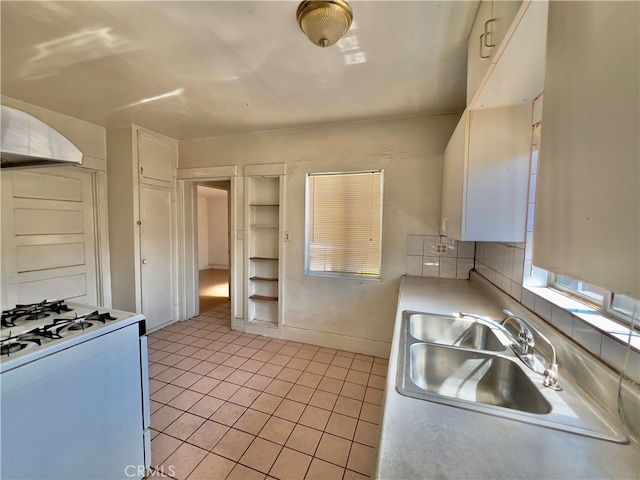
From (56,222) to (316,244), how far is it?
2.66 meters

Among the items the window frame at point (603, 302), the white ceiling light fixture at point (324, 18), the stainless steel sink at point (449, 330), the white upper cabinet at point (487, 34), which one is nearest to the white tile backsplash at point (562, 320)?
the window frame at point (603, 302)

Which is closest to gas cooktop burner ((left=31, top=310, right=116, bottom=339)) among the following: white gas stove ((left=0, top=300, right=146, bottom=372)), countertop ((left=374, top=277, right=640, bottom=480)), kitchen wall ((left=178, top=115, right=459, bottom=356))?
white gas stove ((left=0, top=300, right=146, bottom=372))

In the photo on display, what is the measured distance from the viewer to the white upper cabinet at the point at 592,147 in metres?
0.40

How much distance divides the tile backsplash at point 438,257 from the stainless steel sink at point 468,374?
150cm

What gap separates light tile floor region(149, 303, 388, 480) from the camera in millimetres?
1538

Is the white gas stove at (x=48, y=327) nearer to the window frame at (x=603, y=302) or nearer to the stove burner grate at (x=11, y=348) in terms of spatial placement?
the stove burner grate at (x=11, y=348)

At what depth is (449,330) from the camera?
1529 mm

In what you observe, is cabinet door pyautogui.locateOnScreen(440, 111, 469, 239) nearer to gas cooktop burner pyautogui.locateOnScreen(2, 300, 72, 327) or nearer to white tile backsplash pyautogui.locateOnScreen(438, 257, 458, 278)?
white tile backsplash pyautogui.locateOnScreen(438, 257, 458, 278)

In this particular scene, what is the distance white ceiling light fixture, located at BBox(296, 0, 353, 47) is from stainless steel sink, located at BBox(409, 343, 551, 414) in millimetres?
1539

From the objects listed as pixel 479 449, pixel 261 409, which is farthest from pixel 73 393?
pixel 479 449

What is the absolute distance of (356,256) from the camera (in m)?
2.85

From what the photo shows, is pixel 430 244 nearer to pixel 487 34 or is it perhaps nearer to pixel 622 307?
pixel 622 307

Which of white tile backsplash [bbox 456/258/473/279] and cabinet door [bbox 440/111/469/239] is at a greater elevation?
cabinet door [bbox 440/111/469/239]

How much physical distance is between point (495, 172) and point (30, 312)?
8.46 ft
